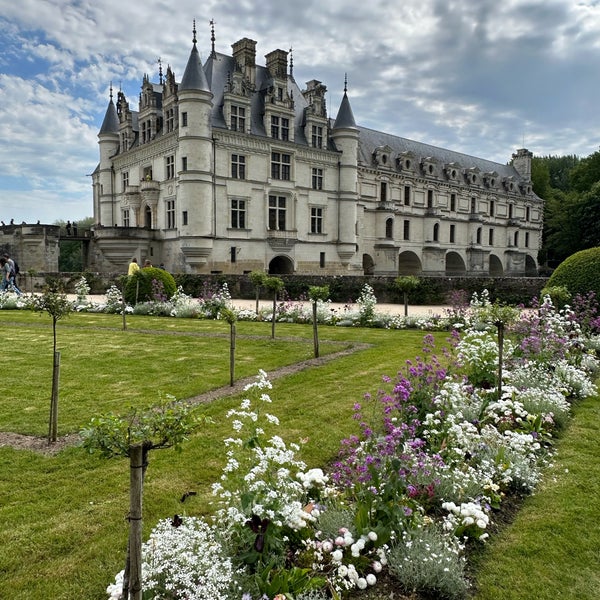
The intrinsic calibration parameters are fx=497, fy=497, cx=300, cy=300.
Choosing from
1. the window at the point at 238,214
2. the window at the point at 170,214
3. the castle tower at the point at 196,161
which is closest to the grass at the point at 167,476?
the castle tower at the point at 196,161

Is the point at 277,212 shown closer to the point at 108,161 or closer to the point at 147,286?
the point at 108,161

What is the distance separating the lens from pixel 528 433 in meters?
5.20

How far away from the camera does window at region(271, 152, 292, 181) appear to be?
101 feet

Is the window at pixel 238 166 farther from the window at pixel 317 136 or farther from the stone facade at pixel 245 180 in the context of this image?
the window at pixel 317 136

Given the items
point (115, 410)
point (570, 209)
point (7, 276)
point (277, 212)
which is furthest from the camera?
point (570, 209)

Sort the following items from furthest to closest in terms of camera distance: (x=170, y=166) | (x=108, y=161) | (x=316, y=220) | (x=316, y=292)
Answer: (x=108, y=161) → (x=316, y=220) → (x=170, y=166) → (x=316, y=292)

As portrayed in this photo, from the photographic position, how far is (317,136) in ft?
108

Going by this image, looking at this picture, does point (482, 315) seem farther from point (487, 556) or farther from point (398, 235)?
point (398, 235)

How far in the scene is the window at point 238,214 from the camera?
2914 cm

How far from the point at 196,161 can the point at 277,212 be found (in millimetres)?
6272

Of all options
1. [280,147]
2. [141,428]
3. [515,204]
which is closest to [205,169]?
[280,147]

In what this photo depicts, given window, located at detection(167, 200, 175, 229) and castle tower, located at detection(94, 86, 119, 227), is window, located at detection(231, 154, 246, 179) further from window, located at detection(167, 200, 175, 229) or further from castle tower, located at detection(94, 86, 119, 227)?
castle tower, located at detection(94, 86, 119, 227)

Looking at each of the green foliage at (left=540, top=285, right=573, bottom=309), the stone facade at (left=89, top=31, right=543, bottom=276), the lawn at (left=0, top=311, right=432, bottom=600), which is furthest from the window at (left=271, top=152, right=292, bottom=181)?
the green foliage at (left=540, top=285, right=573, bottom=309)

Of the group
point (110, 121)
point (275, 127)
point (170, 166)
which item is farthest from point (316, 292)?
point (110, 121)
